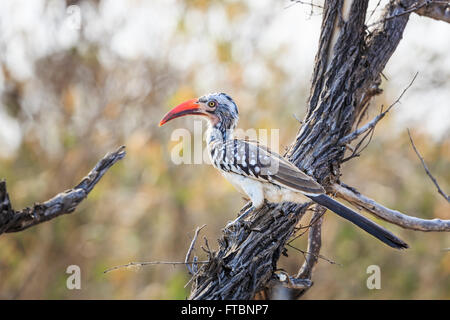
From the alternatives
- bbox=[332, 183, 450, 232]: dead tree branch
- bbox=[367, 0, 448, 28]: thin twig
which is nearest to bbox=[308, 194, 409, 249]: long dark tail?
bbox=[332, 183, 450, 232]: dead tree branch

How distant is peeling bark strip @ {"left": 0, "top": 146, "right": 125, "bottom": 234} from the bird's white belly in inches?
36.7

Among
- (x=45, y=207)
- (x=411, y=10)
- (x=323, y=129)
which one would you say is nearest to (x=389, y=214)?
(x=323, y=129)

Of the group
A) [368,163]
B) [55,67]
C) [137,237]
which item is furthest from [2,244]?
[368,163]

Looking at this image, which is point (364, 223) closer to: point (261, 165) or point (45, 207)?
point (261, 165)

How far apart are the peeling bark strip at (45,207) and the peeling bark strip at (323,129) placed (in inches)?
36.3

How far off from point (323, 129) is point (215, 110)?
0.99m

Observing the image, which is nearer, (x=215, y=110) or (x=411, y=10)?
(x=411, y=10)

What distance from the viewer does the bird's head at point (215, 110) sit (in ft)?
14.8

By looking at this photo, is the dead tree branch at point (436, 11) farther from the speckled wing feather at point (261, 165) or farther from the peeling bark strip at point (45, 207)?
the peeling bark strip at point (45, 207)

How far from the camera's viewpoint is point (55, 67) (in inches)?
453

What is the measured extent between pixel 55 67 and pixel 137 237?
456 cm

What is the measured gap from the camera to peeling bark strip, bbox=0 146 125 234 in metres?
3.07

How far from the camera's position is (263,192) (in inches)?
155
